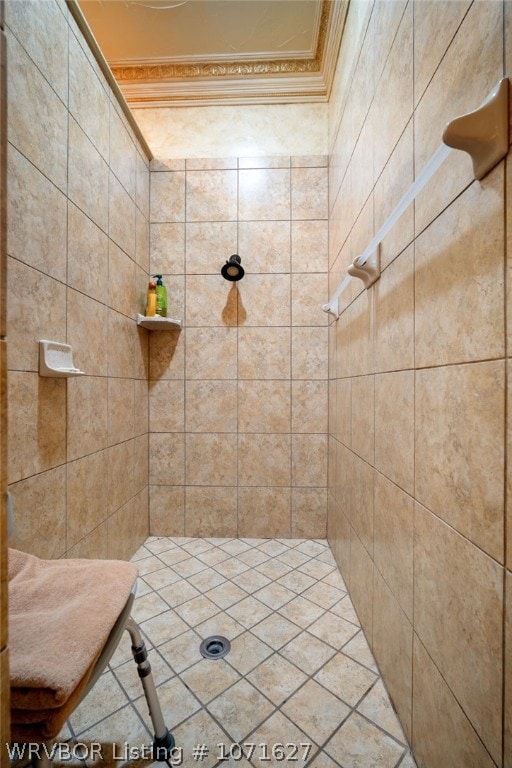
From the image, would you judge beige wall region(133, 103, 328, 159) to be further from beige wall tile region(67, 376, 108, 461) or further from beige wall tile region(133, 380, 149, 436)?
beige wall tile region(67, 376, 108, 461)

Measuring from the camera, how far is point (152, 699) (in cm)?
75

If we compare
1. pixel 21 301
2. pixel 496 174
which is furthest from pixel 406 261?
pixel 21 301

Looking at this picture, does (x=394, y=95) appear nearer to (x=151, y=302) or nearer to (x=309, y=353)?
(x=309, y=353)

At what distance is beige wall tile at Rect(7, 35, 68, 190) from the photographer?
835 mm

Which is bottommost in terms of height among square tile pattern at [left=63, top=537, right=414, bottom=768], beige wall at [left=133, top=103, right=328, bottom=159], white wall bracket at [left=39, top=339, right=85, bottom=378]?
square tile pattern at [left=63, top=537, right=414, bottom=768]

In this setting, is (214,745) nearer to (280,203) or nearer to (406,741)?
(406,741)

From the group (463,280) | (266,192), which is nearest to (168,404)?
(266,192)

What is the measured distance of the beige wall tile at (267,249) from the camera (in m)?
1.84

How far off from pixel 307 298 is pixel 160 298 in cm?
85

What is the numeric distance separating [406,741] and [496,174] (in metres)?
1.26

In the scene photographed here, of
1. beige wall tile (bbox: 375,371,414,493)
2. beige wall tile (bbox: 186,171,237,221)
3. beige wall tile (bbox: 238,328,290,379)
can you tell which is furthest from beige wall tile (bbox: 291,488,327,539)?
beige wall tile (bbox: 186,171,237,221)

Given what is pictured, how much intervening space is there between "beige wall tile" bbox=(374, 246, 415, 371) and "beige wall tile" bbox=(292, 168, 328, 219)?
1083mm

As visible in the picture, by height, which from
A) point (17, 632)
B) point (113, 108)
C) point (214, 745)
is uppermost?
point (113, 108)

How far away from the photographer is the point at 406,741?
2.57 ft
